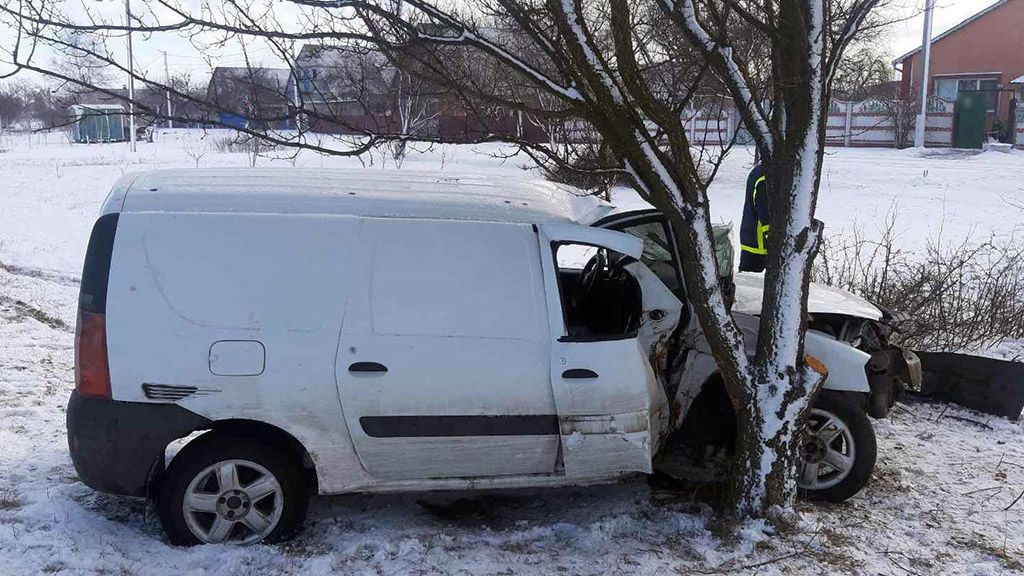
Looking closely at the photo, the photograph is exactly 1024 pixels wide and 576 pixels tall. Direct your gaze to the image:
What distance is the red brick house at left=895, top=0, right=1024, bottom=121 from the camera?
40.6 metres

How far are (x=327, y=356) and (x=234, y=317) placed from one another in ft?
1.51

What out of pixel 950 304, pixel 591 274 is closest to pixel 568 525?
pixel 591 274

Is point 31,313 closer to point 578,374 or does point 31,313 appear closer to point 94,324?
point 94,324

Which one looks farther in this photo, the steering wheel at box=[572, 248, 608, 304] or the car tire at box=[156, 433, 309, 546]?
the steering wheel at box=[572, 248, 608, 304]

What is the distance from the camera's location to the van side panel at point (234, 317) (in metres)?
3.98

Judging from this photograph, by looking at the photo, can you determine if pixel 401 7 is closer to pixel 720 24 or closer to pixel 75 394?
pixel 720 24

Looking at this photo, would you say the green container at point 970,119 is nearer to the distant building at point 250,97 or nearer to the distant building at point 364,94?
the distant building at point 364,94

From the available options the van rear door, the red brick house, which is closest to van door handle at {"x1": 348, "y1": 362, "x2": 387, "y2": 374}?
the van rear door

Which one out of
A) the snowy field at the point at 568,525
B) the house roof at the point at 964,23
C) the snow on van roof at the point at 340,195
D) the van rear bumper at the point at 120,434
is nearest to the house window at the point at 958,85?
the house roof at the point at 964,23

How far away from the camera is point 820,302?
5.41 metres

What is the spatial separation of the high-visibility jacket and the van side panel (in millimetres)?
3767

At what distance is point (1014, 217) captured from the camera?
16.8 metres

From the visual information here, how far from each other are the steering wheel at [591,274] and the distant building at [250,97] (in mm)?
1953

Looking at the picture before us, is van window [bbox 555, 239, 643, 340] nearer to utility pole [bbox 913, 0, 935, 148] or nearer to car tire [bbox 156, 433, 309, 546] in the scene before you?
car tire [bbox 156, 433, 309, 546]
